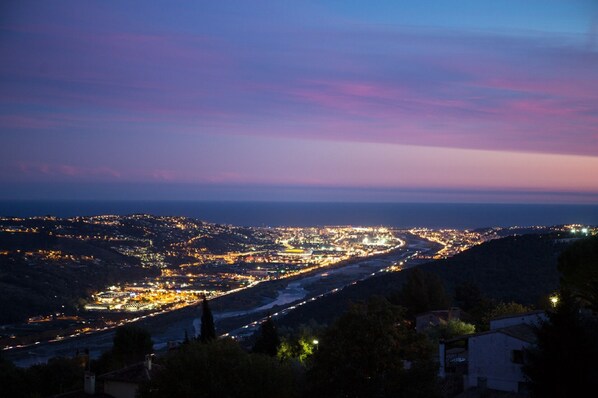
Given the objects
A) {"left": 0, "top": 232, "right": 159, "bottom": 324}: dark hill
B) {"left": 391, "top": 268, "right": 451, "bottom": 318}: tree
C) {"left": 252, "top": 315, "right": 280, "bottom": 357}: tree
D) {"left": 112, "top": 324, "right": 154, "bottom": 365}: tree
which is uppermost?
{"left": 391, "top": 268, "right": 451, "bottom": 318}: tree

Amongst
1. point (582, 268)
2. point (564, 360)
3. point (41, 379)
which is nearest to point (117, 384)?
point (41, 379)

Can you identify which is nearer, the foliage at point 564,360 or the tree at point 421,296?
the foliage at point 564,360

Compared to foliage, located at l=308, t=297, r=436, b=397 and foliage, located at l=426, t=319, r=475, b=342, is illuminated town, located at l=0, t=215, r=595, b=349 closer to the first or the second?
foliage, located at l=426, t=319, r=475, b=342

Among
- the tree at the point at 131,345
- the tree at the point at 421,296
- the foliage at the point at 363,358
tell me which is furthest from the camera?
the tree at the point at 421,296

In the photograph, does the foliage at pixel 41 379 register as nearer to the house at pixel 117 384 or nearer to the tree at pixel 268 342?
the house at pixel 117 384

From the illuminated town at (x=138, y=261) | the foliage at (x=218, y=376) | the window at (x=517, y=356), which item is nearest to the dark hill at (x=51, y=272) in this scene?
the illuminated town at (x=138, y=261)

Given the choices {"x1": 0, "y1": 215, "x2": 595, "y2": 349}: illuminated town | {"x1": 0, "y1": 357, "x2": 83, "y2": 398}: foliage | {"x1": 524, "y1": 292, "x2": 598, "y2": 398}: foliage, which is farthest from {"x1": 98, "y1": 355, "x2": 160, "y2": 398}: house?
{"x1": 0, "y1": 215, "x2": 595, "y2": 349}: illuminated town

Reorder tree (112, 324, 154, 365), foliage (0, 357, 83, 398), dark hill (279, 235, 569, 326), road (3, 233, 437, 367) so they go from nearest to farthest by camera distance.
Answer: foliage (0, 357, 83, 398)
tree (112, 324, 154, 365)
road (3, 233, 437, 367)
dark hill (279, 235, 569, 326)
